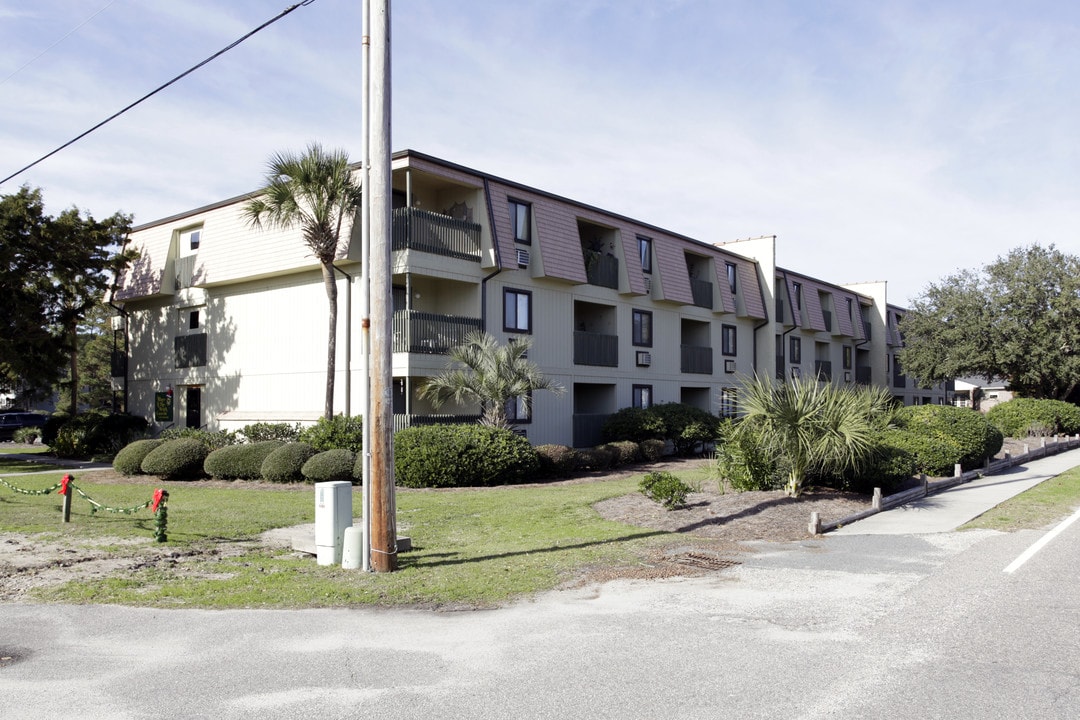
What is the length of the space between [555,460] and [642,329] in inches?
384

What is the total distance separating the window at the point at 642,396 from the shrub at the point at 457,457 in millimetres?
9955

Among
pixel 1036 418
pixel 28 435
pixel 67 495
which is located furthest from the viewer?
pixel 28 435

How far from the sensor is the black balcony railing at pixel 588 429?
26.1m

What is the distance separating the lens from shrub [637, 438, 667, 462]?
25047mm

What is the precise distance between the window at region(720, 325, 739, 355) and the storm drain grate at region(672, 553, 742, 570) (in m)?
24.4

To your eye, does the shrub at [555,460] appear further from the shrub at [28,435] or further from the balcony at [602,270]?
the shrub at [28,435]

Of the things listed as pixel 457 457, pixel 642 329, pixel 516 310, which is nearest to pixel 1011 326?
pixel 642 329

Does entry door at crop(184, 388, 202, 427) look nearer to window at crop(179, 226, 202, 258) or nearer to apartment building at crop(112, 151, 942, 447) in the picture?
apartment building at crop(112, 151, 942, 447)

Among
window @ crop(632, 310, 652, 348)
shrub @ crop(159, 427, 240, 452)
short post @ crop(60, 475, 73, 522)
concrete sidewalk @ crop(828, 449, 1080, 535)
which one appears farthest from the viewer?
window @ crop(632, 310, 652, 348)

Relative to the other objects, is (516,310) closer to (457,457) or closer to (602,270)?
(602,270)

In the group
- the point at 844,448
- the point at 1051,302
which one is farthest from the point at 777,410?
the point at 1051,302

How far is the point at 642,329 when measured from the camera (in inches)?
1160

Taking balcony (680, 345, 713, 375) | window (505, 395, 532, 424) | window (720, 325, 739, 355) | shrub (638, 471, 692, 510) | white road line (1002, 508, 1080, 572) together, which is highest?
window (720, 325, 739, 355)

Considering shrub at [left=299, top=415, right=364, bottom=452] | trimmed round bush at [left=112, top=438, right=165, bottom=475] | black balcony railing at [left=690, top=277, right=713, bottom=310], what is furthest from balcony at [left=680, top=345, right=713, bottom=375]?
trimmed round bush at [left=112, top=438, right=165, bottom=475]
